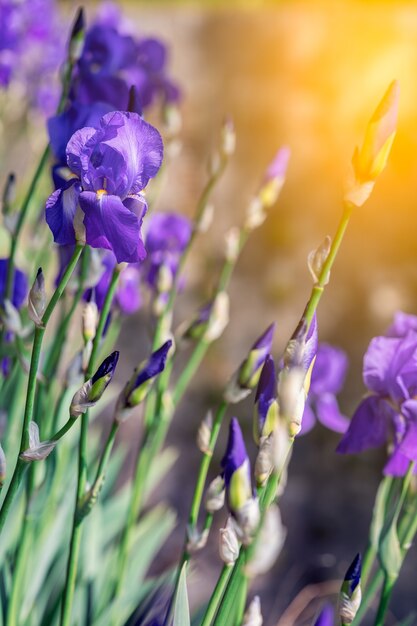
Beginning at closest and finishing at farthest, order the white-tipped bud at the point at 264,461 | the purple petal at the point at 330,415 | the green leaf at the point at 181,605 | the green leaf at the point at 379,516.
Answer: the white-tipped bud at the point at 264,461, the green leaf at the point at 181,605, the green leaf at the point at 379,516, the purple petal at the point at 330,415

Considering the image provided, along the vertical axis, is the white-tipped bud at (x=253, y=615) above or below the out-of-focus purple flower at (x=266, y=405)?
below

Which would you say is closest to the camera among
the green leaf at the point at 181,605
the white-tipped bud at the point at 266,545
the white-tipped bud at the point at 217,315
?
the white-tipped bud at the point at 266,545

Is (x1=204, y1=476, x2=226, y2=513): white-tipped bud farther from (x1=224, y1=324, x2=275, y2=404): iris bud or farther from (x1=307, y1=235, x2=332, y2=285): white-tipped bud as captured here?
(x1=307, y1=235, x2=332, y2=285): white-tipped bud

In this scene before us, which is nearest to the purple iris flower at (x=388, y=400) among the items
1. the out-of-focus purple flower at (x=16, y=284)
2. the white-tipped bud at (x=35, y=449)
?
the white-tipped bud at (x=35, y=449)

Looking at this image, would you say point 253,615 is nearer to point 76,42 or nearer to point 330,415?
point 330,415

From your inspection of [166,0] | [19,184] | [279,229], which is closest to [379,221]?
[279,229]

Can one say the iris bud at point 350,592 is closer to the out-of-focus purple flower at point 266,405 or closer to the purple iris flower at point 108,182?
the out-of-focus purple flower at point 266,405
